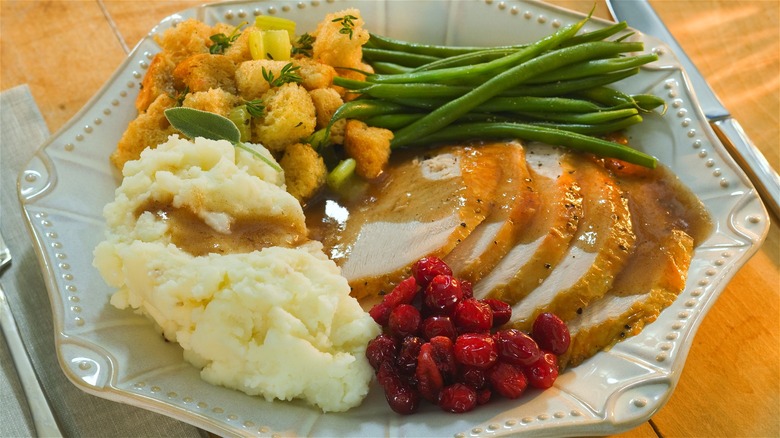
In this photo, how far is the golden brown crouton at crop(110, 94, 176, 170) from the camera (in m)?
3.55

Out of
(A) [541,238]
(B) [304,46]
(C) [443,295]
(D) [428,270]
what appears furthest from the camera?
(B) [304,46]

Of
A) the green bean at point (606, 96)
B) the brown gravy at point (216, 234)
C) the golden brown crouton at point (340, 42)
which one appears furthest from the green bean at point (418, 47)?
the brown gravy at point (216, 234)

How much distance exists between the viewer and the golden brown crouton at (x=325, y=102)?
369 cm

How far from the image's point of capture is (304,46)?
4027mm

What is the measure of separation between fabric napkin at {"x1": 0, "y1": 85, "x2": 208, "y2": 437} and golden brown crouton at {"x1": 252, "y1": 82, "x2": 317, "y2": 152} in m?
1.29

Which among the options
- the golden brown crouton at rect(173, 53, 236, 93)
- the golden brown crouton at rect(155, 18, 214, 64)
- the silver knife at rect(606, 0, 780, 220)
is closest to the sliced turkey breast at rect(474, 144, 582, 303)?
the silver knife at rect(606, 0, 780, 220)

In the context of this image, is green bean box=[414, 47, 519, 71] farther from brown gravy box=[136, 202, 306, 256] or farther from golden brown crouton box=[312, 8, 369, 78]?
A: brown gravy box=[136, 202, 306, 256]

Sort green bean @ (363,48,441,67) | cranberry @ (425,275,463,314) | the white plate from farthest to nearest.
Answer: green bean @ (363,48,441,67), cranberry @ (425,275,463,314), the white plate

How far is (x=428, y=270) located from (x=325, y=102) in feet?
4.06

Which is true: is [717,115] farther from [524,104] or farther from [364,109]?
[364,109]

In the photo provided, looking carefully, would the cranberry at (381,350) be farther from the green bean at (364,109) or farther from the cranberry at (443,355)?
the green bean at (364,109)

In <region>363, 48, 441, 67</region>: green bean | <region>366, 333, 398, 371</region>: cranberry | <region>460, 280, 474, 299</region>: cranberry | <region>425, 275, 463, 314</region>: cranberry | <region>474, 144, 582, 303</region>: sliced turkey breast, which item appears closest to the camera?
<region>366, 333, 398, 371</region>: cranberry

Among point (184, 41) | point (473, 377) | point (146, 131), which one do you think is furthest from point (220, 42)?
point (473, 377)

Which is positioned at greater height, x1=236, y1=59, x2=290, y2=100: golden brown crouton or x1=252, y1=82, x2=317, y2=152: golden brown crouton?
x1=236, y1=59, x2=290, y2=100: golden brown crouton
